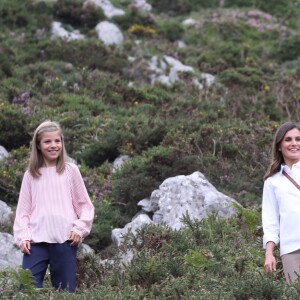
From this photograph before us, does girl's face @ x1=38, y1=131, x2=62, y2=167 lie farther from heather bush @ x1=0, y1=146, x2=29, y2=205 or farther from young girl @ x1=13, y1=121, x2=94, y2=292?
heather bush @ x1=0, y1=146, x2=29, y2=205

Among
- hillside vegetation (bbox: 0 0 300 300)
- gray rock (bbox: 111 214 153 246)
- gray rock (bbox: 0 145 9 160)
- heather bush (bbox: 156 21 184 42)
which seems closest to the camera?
hillside vegetation (bbox: 0 0 300 300)

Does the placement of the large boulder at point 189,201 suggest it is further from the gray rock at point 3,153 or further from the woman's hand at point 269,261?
the woman's hand at point 269,261

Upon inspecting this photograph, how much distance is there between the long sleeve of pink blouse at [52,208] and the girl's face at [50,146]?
8 cm

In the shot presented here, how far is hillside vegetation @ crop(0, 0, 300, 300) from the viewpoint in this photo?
568 centimetres

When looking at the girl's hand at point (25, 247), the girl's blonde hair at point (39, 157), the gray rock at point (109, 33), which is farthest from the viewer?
the gray rock at point (109, 33)

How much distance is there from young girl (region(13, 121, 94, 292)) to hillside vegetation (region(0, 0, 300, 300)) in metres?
0.27

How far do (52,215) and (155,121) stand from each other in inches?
278

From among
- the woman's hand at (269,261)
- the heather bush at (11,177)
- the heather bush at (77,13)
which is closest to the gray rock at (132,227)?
the heather bush at (11,177)

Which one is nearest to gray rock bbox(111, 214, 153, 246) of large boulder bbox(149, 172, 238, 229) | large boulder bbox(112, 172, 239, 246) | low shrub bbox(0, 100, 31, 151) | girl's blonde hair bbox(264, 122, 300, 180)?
large boulder bbox(112, 172, 239, 246)

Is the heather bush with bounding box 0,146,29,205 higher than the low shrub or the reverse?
the reverse

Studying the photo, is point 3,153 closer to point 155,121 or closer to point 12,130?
point 12,130

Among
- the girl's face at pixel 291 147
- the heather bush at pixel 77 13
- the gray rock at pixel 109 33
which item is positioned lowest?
the girl's face at pixel 291 147

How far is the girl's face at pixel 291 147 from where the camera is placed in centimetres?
517

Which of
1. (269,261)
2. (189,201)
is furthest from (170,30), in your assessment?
(269,261)
